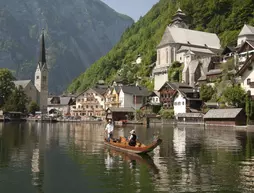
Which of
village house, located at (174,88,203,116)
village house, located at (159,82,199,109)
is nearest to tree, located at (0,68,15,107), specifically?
village house, located at (159,82,199,109)

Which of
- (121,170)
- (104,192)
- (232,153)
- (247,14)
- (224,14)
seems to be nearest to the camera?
(104,192)

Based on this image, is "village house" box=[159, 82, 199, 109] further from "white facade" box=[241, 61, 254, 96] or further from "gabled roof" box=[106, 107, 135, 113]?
"white facade" box=[241, 61, 254, 96]

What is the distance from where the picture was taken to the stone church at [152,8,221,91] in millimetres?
99956

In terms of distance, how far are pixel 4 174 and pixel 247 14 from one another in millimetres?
120255

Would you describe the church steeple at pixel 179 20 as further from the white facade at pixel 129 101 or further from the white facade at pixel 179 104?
the white facade at pixel 179 104

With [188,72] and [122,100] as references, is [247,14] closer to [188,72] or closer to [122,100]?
[188,72]

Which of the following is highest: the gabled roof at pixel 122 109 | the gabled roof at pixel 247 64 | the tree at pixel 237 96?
the gabled roof at pixel 247 64

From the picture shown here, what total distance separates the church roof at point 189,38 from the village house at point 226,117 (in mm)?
50849

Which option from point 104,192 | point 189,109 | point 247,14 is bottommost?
point 104,192

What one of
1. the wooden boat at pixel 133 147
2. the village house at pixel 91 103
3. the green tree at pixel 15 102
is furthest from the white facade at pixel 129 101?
the wooden boat at pixel 133 147

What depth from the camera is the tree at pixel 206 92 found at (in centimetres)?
8512

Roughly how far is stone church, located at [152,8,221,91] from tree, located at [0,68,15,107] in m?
50.7

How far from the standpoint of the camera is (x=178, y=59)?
373 ft

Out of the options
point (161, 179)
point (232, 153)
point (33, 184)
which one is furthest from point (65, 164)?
point (232, 153)
